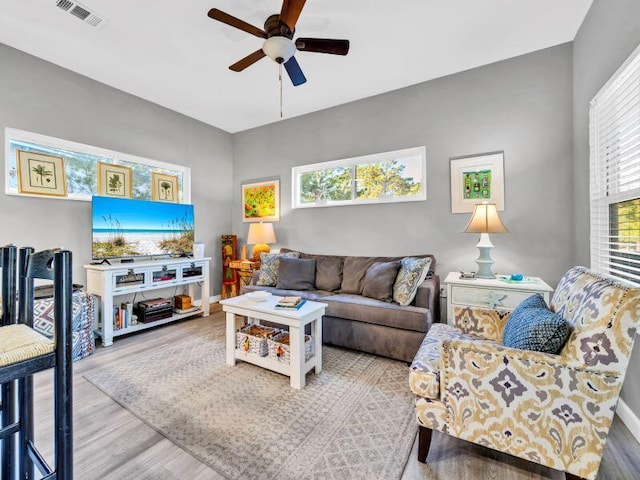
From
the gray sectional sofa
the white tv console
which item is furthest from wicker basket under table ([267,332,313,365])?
the white tv console

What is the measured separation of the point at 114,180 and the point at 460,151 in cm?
400

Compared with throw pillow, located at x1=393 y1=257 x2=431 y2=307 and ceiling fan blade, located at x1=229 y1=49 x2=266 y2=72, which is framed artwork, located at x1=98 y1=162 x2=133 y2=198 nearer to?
ceiling fan blade, located at x1=229 y1=49 x2=266 y2=72

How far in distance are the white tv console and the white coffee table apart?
1439mm

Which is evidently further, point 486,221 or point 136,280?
point 136,280

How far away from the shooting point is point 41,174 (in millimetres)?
2861

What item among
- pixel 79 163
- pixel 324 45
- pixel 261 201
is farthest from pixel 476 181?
pixel 79 163

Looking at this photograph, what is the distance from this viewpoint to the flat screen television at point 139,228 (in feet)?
10.1

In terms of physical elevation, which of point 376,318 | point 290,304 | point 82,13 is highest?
point 82,13

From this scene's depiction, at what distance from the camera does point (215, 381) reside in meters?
2.17

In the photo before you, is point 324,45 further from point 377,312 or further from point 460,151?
point 377,312

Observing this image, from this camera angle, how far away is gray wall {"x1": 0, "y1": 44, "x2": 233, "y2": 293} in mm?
2689

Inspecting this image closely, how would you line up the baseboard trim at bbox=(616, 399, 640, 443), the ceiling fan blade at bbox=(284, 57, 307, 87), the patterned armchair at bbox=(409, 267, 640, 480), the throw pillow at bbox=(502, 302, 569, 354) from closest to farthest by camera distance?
1. the patterned armchair at bbox=(409, 267, 640, 480)
2. the throw pillow at bbox=(502, 302, 569, 354)
3. the baseboard trim at bbox=(616, 399, 640, 443)
4. the ceiling fan blade at bbox=(284, 57, 307, 87)

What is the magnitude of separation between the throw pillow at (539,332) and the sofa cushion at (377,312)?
97 cm

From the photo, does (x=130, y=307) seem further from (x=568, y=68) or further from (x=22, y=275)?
(x=568, y=68)
